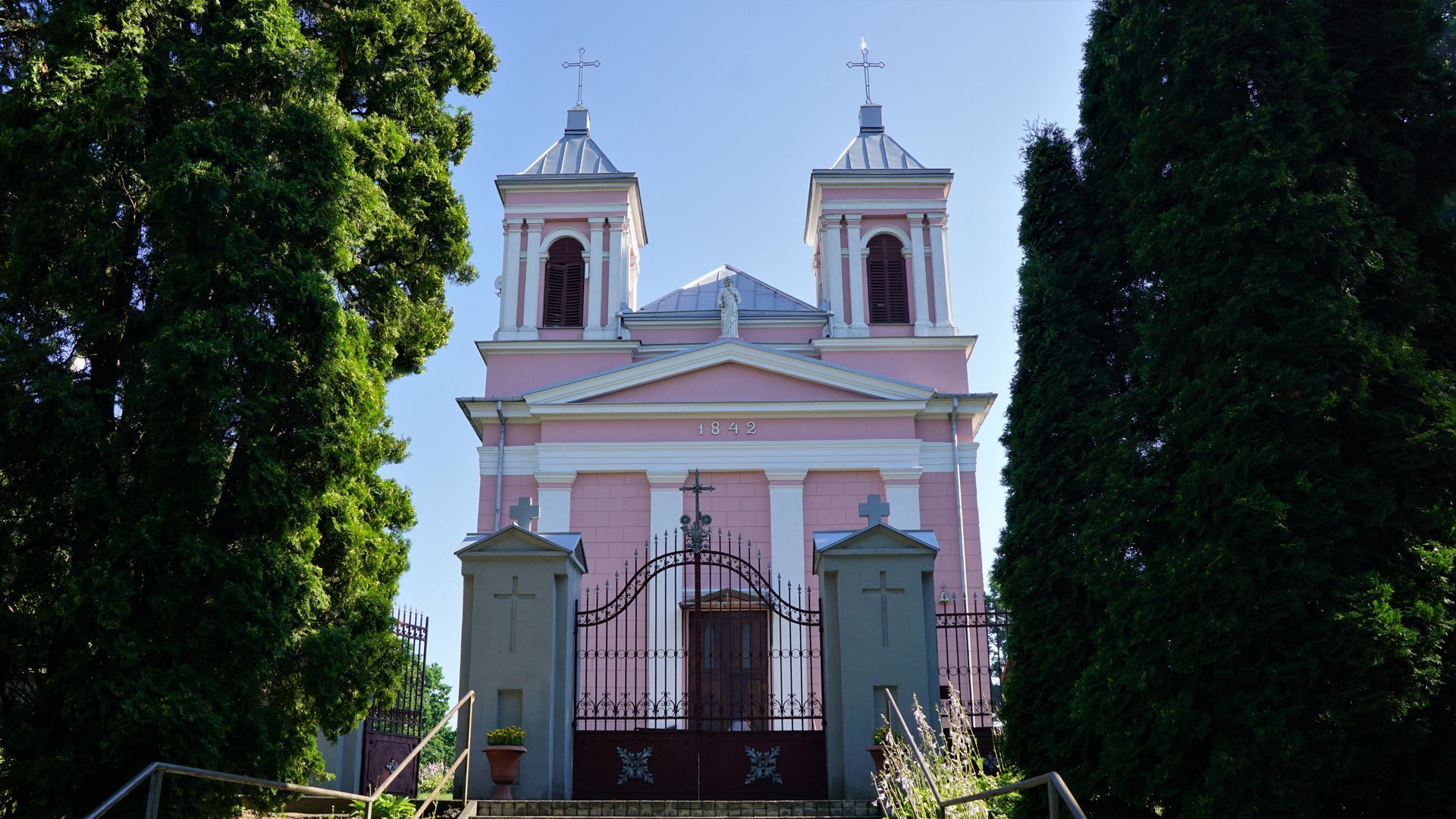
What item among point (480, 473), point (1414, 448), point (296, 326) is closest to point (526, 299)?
point (480, 473)

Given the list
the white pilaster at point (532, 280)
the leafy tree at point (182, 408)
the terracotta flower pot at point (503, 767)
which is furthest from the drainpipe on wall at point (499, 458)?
the leafy tree at point (182, 408)

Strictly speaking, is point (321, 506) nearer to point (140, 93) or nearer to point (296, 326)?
point (296, 326)

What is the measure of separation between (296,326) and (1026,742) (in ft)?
19.0

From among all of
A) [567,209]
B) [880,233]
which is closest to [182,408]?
[567,209]

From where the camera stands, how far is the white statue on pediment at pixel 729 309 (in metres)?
24.0

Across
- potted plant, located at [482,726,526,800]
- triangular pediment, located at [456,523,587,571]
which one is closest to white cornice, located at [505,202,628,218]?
Answer: triangular pediment, located at [456,523,587,571]

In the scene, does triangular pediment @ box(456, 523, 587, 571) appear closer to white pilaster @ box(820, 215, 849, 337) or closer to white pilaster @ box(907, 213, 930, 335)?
white pilaster @ box(820, 215, 849, 337)

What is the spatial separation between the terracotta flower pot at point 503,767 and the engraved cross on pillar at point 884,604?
3.52 meters

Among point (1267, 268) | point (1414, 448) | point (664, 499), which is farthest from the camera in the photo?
point (664, 499)

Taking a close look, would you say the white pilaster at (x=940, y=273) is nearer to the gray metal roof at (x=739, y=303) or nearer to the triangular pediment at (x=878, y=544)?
the gray metal roof at (x=739, y=303)

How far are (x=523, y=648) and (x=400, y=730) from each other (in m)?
3.30

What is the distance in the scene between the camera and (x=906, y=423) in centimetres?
2167

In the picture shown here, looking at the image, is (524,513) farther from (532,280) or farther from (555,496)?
(532,280)

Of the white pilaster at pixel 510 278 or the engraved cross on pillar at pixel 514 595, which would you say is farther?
the white pilaster at pixel 510 278
